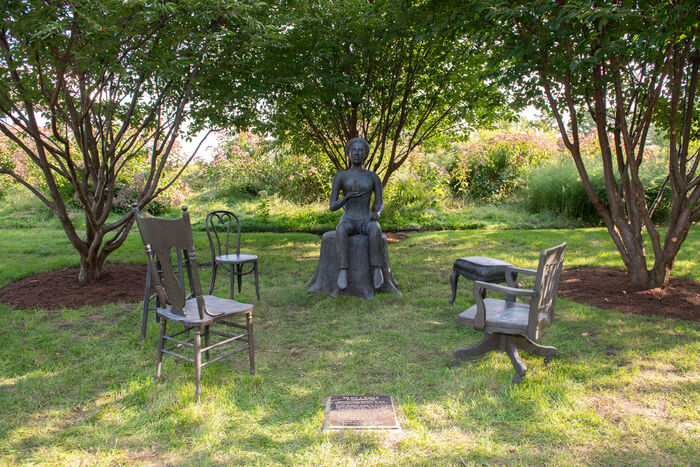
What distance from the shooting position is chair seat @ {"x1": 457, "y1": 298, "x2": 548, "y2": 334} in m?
3.28

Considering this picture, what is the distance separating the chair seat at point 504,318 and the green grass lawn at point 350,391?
→ 0.38 meters

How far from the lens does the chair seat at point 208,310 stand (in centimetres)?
304

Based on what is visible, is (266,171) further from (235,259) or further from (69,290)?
(235,259)

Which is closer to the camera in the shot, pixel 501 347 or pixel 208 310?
pixel 208 310

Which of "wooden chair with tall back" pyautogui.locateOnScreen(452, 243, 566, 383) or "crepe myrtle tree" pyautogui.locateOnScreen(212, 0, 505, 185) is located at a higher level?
"crepe myrtle tree" pyautogui.locateOnScreen(212, 0, 505, 185)

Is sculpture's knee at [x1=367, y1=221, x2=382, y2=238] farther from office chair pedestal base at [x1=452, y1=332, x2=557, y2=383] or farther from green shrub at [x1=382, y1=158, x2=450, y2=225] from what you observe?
green shrub at [x1=382, y1=158, x2=450, y2=225]

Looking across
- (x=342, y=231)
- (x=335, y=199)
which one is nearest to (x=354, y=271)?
(x=342, y=231)

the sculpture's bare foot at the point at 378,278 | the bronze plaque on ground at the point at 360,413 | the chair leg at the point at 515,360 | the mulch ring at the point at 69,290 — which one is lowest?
the bronze plaque on ground at the point at 360,413

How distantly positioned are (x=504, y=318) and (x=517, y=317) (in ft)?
0.35

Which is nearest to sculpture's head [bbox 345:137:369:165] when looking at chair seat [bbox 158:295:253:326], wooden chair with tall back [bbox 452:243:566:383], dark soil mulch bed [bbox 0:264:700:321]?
dark soil mulch bed [bbox 0:264:700:321]

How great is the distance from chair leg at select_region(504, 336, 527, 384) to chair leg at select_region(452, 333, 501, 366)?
97 millimetres

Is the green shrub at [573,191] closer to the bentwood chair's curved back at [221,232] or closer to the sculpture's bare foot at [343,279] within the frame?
the bentwood chair's curved back at [221,232]

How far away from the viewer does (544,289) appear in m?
3.23

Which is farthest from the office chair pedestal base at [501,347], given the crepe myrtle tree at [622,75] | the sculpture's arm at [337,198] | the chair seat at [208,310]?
the sculpture's arm at [337,198]
